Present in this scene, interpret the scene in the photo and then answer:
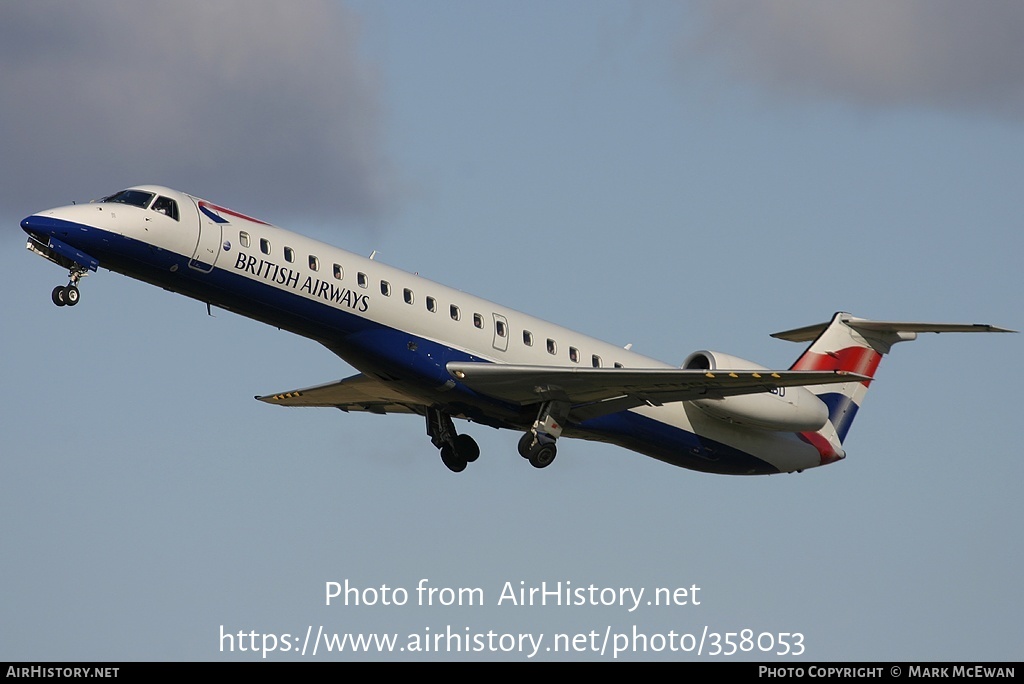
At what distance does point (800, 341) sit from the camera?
3625 centimetres

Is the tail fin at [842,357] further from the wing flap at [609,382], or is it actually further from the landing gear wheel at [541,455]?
the landing gear wheel at [541,455]

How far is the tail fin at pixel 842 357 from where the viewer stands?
35062 millimetres

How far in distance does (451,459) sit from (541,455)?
8.85ft

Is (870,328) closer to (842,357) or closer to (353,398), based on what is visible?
(842,357)

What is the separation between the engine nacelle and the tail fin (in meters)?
1.60

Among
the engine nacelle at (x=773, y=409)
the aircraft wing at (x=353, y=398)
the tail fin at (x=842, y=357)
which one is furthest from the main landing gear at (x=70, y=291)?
the tail fin at (x=842, y=357)

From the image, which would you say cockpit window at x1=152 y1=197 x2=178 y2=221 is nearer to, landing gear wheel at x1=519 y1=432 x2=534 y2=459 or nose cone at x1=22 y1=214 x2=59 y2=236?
nose cone at x1=22 y1=214 x2=59 y2=236

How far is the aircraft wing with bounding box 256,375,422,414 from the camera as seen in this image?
106 feet

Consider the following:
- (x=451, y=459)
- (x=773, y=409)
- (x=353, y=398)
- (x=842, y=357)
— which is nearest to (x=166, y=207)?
(x=353, y=398)

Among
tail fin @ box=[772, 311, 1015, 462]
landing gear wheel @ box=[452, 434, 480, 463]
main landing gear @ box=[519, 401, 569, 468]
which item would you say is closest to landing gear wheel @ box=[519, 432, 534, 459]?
main landing gear @ box=[519, 401, 569, 468]

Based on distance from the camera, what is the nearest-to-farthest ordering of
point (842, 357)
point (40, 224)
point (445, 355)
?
point (40, 224)
point (445, 355)
point (842, 357)

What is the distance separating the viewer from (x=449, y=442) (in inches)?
1283

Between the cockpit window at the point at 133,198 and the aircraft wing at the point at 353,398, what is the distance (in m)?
5.73
